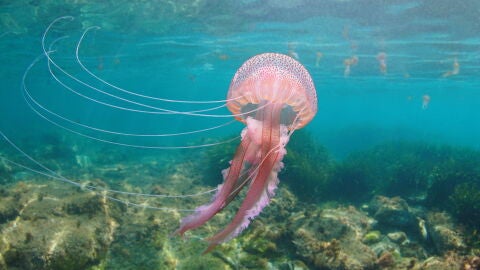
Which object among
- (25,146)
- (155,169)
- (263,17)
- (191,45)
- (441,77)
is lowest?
(25,146)

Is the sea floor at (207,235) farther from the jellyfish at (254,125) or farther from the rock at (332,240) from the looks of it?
the jellyfish at (254,125)

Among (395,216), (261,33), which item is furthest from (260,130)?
(261,33)

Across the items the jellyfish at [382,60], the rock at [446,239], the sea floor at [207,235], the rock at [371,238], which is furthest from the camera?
the jellyfish at [382,60]

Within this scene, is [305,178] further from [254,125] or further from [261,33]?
[261,33]

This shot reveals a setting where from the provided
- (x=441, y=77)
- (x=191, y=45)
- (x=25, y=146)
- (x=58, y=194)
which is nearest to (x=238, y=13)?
(x=191, y=45)

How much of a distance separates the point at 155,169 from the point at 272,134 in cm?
1248

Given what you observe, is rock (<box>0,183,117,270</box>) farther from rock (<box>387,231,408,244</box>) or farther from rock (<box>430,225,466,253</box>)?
rock (<box>430,225,466,253</box>)

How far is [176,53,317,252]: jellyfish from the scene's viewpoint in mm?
3432

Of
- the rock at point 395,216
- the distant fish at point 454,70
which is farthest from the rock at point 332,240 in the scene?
the distant fish at point 454,70

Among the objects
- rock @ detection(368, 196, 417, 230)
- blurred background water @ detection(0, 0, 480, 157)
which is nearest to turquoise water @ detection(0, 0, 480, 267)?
blurred background water @ detection(0, 0, 480, 157)

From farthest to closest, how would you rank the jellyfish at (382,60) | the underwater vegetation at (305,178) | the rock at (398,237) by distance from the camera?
the jellyfish at (382,60) < the underwater vegetation at (305,178) < the rock at (398,237)

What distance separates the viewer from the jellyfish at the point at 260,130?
343 centimetres

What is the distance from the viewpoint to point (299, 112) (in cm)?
447

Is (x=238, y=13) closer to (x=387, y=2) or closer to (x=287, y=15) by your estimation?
(x=287, y=15)
